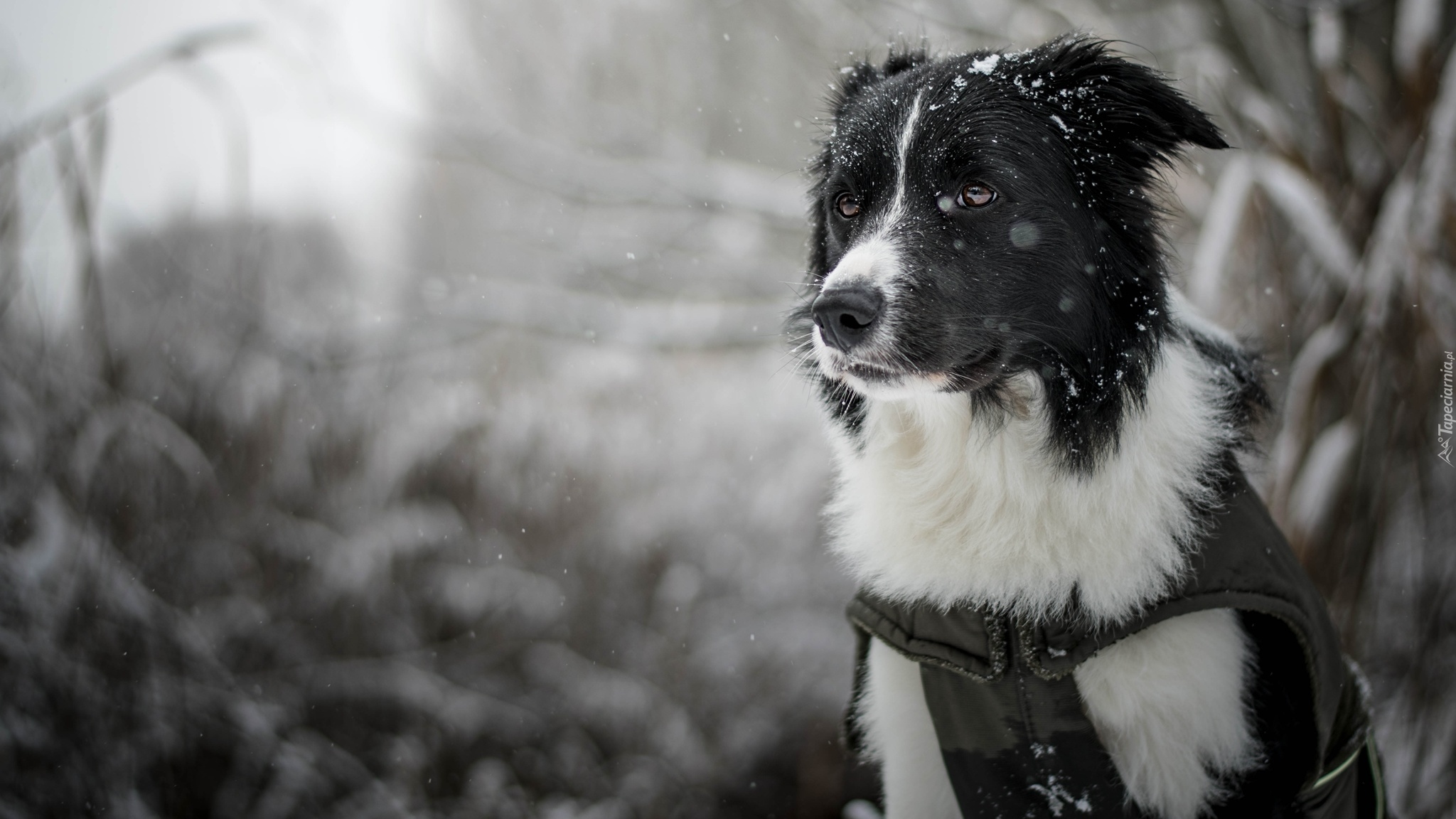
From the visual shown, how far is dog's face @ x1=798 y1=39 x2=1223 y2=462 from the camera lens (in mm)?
1431

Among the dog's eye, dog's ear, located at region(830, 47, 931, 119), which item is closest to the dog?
the dog's eye

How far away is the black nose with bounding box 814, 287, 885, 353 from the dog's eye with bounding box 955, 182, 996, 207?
0.32 meters

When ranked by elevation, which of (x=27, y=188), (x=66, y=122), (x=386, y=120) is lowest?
(x=27, y=188)

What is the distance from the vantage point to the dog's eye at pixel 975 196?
1.49m

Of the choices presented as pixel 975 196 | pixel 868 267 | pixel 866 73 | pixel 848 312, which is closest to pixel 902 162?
pixel 975 196

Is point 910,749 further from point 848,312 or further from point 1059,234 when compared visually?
point 1059,234

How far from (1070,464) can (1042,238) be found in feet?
1.47

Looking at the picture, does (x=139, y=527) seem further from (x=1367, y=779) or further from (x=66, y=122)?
(x=1367, y=779)

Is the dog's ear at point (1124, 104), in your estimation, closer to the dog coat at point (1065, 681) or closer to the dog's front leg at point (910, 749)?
the dog coat at point (1065, 681)

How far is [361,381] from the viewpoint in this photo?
391cm

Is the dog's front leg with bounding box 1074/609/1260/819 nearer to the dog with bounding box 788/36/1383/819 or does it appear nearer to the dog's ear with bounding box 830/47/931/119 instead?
the dog with bounding box 788/36/1383/819

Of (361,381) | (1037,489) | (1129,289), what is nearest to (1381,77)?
(1129,289)

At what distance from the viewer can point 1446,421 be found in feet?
9.39

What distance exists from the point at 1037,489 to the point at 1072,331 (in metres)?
0.32
